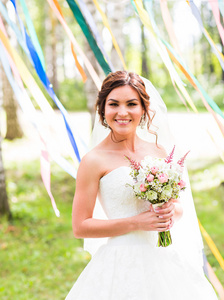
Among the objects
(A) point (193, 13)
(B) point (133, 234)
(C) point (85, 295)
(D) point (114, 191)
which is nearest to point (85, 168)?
(D) point (114, 191)

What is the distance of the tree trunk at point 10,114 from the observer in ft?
29.4

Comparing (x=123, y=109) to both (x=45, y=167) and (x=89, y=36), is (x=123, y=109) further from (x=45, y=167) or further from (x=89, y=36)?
(x=89, y=36)

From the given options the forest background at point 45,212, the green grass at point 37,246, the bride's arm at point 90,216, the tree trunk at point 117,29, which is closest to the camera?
the bride's arm at point 90,216

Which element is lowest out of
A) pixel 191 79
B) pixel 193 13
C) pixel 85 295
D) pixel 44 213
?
pixel 44 213

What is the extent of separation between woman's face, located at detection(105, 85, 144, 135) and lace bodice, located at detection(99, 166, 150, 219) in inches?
8.1

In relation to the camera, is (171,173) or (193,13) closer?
(171,173)

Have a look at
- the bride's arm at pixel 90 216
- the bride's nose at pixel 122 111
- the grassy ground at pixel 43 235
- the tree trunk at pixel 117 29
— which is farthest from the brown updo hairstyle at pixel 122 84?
the tree trunk at pixel 117 29

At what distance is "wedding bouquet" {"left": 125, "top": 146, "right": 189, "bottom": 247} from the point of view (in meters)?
1.84

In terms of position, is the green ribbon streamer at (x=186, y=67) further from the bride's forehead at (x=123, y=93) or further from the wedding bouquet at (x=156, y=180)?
the wedding bouquet at (x=156, y=180)

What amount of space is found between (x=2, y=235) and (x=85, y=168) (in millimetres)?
3524

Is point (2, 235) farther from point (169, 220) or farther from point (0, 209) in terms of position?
point (169, 220)

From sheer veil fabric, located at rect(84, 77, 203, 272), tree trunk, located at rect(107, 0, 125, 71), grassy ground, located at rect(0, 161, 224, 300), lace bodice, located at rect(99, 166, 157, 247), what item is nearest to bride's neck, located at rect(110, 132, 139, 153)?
lace bodice, located at rect(99, 166, 157, 247)

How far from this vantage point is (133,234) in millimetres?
2062

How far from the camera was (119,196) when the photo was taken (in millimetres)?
2027
